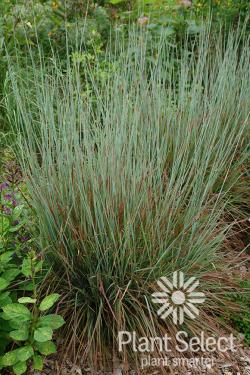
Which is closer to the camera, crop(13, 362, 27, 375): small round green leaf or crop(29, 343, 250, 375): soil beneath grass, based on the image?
crop(13, 362, 27, 375): small round green leaf

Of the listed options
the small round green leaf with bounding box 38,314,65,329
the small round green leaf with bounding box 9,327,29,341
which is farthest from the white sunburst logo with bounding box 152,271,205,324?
the small round green leaf with bounding box 9,327,29,341

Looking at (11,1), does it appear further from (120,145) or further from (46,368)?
(46,368)

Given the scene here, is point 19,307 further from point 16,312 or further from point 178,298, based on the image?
point 178,298

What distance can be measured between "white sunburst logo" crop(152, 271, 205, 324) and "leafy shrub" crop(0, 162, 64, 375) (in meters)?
0.50

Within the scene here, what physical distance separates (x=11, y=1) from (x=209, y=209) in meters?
3.34

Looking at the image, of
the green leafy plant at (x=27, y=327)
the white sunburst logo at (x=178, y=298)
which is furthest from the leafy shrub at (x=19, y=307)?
the white sunburst logo at (x=178, y=298)

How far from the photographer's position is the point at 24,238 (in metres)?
2.39

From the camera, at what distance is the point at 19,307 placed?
1.91 meters

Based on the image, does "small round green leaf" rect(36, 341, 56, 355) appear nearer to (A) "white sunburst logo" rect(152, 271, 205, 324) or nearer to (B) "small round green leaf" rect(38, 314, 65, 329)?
(B) "small round green leaf" rect(38, 314, 65, 329)

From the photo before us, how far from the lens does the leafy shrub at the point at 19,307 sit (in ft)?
6.21

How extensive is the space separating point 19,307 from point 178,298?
2.35 ft

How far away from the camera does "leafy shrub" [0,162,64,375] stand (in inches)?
74.5

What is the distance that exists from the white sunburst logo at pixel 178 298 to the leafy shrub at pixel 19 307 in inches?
19.9

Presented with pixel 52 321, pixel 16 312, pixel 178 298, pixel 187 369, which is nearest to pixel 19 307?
pixel 16 312
